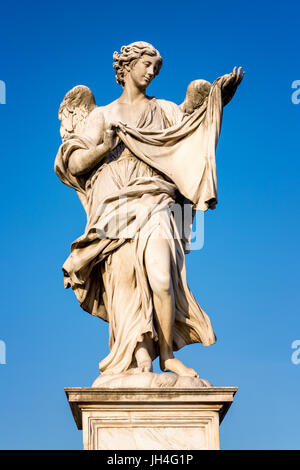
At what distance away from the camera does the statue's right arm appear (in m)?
8.95

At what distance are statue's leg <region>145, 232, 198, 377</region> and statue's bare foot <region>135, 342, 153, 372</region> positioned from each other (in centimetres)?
25

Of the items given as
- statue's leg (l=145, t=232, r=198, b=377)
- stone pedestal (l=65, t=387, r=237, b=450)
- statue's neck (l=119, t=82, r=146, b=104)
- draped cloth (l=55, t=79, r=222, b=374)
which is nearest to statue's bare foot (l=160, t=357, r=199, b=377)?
statue's leg (l=145, t=232, r=198, b=377)

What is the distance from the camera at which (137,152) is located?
903 centimetres

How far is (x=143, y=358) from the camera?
8102 millimetres

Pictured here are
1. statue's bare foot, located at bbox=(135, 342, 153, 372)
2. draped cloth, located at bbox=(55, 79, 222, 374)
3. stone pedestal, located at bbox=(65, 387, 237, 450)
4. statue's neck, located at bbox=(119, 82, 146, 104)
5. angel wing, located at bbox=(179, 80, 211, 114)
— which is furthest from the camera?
statue's neck, located at bbox=(119, 82, 146, 104)

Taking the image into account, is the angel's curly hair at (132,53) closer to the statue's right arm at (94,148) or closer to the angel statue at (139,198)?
the angel statue at (139,198)

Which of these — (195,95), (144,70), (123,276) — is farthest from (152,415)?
(144,70)

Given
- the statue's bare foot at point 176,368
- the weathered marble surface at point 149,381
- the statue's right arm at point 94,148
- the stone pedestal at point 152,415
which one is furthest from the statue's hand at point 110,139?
the stone pedestal at point 152,415

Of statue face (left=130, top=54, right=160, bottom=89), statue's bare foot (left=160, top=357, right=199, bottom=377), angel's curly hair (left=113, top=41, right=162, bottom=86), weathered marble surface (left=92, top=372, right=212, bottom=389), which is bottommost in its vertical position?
weathered marble surface (left=92, top=372, right=212, bottom=389)

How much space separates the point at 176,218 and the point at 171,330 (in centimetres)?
127

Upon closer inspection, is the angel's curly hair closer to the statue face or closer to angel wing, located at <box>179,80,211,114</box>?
the statue face

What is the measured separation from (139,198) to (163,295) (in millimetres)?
1143
